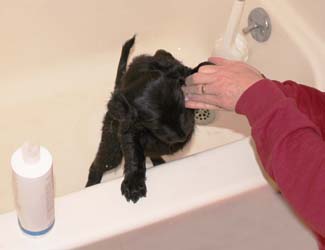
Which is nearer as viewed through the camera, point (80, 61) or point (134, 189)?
point (134, 189)

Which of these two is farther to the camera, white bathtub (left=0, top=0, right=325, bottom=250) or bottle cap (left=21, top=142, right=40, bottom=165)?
white bathtub (left=0, top=0, right=325, bottom=250)

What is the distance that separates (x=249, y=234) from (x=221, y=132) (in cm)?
47

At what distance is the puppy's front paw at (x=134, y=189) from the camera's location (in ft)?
3.11

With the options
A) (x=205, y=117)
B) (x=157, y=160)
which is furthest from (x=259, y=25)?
(x=157, y=160)

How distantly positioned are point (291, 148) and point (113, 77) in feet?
3.00

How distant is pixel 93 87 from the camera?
1.67 meters

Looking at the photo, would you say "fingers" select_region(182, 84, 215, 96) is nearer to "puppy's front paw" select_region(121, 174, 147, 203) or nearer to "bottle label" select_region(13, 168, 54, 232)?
"puppy's front paw" select_region(121, 174, 147, 203)

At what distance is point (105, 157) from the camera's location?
54.5 inches

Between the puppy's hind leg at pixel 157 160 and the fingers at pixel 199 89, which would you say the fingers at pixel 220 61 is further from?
the puppy's hind leg at pixel 157 160

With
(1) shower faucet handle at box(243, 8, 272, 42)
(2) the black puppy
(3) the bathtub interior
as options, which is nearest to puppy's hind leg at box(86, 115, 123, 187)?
(3) the bathtub interior

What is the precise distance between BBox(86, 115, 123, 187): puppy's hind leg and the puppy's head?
262mm

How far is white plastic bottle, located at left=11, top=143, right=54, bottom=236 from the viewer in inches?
30.9

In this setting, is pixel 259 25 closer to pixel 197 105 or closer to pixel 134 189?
pixel 197 105

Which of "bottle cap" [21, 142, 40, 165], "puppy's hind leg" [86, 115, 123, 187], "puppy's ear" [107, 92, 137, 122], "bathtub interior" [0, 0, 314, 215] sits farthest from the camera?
"bathtub interior" [0, 0, 314, 215]
